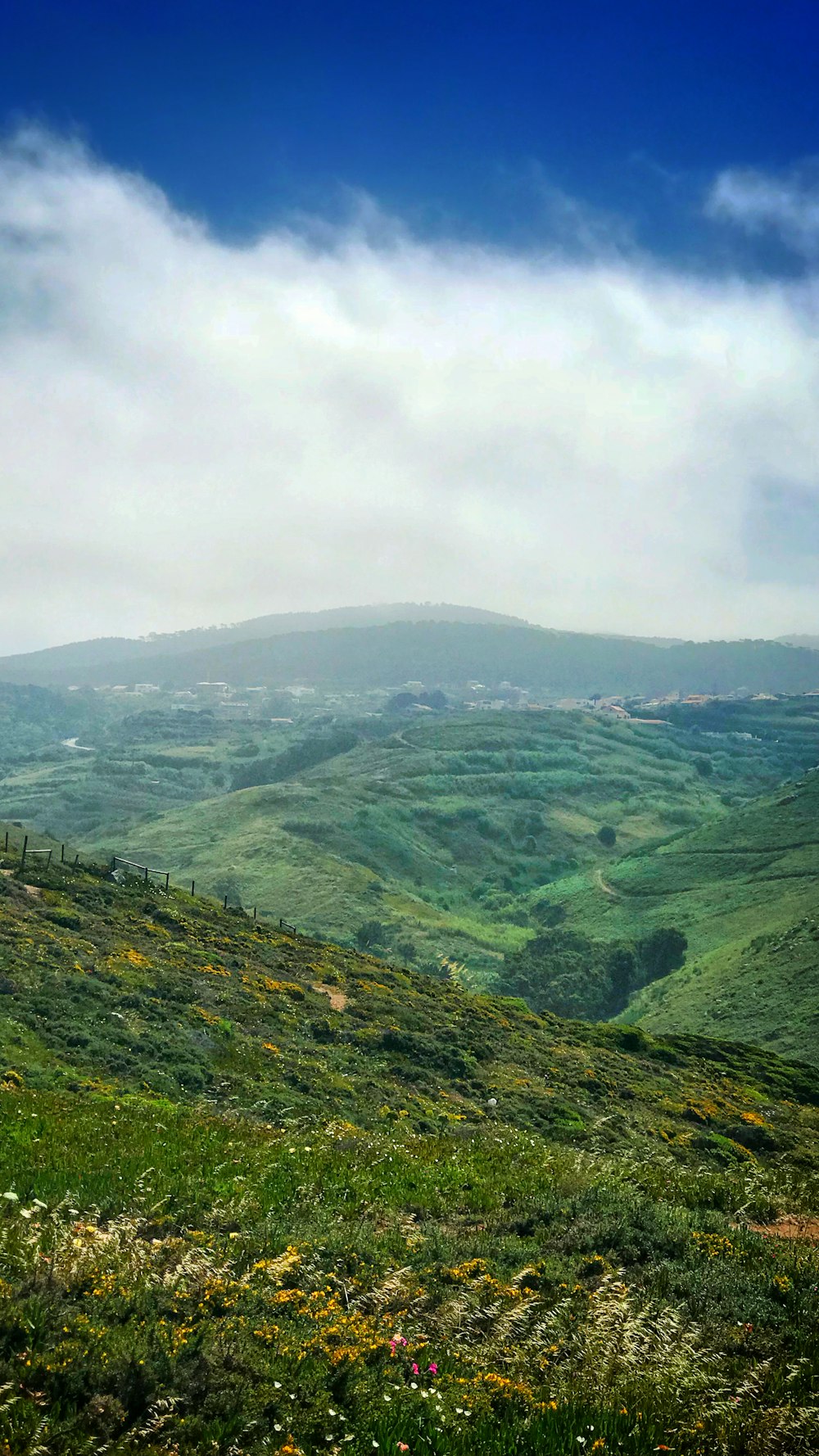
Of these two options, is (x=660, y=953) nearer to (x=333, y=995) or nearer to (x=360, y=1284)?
(x=333, y=995)

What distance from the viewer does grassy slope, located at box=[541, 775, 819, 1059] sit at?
95938mm

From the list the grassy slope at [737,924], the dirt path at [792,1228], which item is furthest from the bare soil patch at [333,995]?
the grassy slope at [737,924]

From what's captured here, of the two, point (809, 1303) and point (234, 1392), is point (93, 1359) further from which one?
point (809, 1303)

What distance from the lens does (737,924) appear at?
143000mm

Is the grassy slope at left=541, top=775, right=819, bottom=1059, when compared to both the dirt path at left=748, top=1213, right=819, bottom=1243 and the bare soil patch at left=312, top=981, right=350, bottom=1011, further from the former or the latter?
the dirt path at left=748, top=1213, right=819, bottom=1243

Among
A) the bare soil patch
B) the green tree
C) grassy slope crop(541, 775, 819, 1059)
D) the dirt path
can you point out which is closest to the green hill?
the dirt path

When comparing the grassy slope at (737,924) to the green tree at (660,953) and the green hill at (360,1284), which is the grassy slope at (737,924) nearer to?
→ the green tree at (660,953)

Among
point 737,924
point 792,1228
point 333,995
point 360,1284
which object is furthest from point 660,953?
point 360,1284

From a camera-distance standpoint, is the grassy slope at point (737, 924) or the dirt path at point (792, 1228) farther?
the grassy slope at point (737, 924)

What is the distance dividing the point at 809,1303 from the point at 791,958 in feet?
358

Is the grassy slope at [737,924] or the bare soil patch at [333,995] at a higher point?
the bare soil patch at [333,995]

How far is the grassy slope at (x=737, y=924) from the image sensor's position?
95938 mm

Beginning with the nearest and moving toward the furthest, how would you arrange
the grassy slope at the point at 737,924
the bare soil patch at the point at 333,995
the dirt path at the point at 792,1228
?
the dirt path at the point at 792,1228 < the bare soil patch at the point at 333,995 < the grassy slope at the point at 737,924

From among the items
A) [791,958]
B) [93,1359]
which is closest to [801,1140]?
[93,1359]
